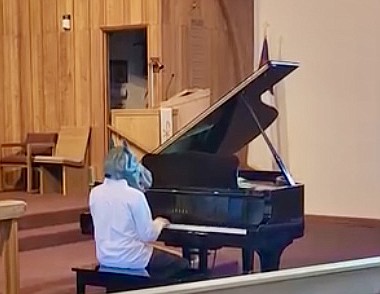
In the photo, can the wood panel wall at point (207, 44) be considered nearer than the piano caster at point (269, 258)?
No

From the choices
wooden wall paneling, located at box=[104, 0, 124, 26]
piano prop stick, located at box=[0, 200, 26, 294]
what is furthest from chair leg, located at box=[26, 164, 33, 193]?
piano prop stick, located at box=[0, 200, 26, 294]

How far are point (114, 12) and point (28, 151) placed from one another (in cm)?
216

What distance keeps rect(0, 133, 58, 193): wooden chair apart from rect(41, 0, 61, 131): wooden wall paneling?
296 millimetres

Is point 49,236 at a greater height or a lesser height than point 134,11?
lesser

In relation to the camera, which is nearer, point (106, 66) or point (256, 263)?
point (256, 263)

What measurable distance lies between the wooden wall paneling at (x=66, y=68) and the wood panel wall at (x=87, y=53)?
1 centimetres

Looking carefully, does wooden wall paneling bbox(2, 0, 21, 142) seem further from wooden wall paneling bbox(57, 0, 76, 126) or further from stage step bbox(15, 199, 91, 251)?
stage step bbox(15, 199, 91, 251)

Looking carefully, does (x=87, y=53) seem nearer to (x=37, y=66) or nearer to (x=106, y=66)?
(x=106, y=66)

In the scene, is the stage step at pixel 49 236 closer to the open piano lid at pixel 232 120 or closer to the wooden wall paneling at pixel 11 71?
the open piano lid at pixel 232 120

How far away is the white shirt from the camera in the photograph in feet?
13.1

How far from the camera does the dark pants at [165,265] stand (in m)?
4.04

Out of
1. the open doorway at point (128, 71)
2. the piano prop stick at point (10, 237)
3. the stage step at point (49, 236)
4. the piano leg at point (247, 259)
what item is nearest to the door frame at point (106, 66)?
the open doorway at point (128, 71)

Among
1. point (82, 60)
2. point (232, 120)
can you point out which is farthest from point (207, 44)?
point (232, 120)

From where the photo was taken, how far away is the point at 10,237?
3.59m
